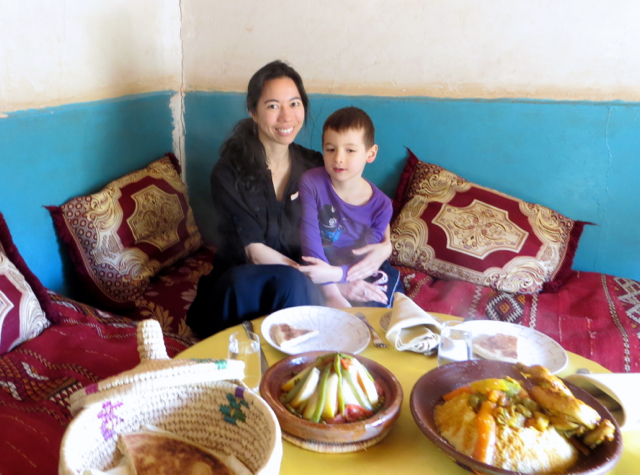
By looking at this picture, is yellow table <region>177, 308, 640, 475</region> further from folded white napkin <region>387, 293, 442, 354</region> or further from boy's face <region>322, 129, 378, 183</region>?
boy's face <region>322, 129, 378, 183</region>

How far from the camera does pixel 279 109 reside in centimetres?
175

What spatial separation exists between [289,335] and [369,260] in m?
0.72

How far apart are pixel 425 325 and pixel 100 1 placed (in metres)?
1.66

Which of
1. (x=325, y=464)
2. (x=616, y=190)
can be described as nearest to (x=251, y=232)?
(x=325, y=464)

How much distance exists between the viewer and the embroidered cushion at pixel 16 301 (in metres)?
1.33

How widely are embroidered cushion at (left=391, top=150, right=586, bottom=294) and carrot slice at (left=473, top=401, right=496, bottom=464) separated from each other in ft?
3.98

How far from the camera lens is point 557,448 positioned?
2.37ft

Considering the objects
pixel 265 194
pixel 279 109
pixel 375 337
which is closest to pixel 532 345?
pixel 375 337

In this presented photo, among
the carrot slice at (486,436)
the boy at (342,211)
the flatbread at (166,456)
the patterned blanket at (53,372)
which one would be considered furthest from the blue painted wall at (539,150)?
the flatbread at (166,456)

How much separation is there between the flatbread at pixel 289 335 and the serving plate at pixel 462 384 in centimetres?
32

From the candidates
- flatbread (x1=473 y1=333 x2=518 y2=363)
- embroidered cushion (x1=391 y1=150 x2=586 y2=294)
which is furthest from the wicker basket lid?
embroidered cushion (x1=391 y1=150 x2=586 y2=294)

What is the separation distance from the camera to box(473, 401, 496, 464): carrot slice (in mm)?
703

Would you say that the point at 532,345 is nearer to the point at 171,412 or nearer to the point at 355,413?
the point at 355,413

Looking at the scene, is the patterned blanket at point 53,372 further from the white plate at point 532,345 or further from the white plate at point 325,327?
the white plate at point 532,345
